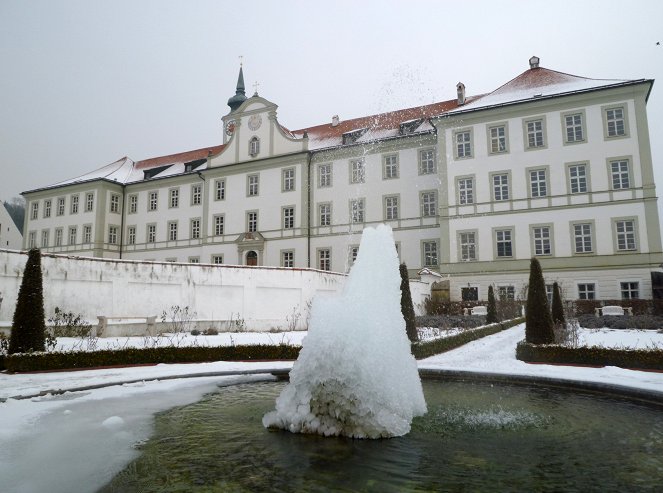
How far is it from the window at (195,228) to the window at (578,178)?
28768mm

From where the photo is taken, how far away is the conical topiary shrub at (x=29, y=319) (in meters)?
9.38

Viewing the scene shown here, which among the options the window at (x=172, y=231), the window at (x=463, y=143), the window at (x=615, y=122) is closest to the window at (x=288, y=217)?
the window at (x=172, y=231)

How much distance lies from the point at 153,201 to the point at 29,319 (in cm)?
3414

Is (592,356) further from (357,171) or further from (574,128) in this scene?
(357,171)

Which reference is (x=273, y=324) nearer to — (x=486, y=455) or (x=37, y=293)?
(x=37, y=293)

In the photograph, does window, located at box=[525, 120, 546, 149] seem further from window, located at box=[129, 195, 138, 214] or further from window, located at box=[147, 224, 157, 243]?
window, located at box=[129, 195, 138, 214]

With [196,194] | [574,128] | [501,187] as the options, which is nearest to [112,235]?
[196,194]

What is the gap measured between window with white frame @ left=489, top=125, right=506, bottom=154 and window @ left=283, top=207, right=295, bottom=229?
1520cm

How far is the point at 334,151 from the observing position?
33750 millimetres

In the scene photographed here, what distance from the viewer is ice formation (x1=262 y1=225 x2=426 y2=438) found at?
14.9 ft

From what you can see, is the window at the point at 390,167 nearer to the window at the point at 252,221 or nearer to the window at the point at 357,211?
the window at the point at 357,211

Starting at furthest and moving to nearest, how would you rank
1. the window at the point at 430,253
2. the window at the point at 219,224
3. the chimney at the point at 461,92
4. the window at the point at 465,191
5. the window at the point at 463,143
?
the window at the point at 219,224 → the chimney at the point at 461,92 → the window at the point at 430,253 → the window at the point at 463,143 → the window at the point at 465,191

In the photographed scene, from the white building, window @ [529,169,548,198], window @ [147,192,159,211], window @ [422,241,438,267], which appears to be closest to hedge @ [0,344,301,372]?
the white building

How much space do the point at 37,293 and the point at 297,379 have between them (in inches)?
315
